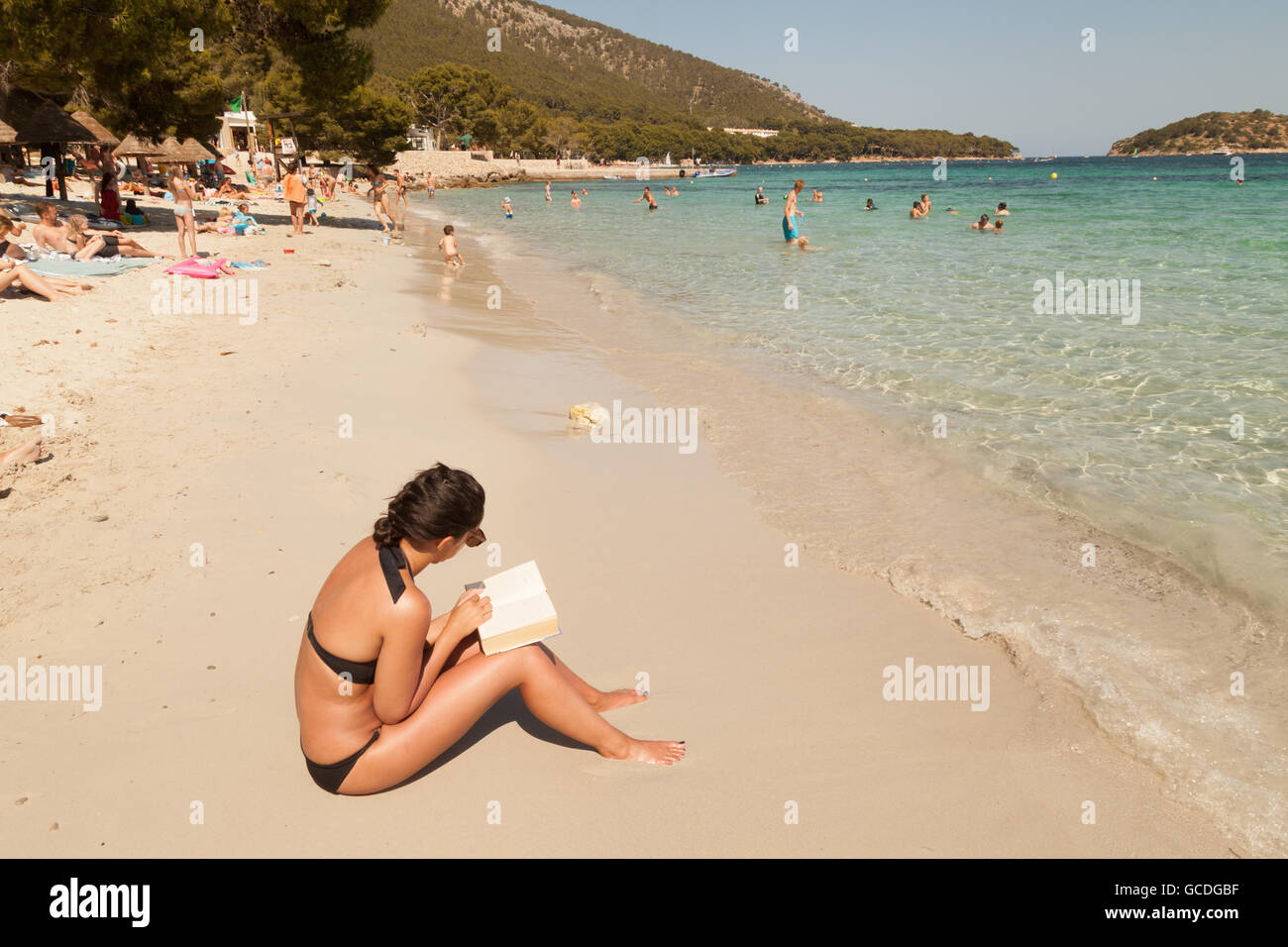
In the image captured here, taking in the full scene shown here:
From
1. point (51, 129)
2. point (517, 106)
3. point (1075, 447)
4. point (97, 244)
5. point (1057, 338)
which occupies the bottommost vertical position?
point (1075, 447)

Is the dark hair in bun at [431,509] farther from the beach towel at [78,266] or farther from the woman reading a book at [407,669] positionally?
the beach towel at [78,266]

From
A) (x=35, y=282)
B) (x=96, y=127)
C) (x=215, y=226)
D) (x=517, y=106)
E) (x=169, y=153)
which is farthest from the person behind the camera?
(x=517, y=106)

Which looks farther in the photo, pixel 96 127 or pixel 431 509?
pixel 96 127

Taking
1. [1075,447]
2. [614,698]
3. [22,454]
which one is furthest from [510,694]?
[1075,447]

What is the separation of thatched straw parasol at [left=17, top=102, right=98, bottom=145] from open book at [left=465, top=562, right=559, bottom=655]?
20.9 metres

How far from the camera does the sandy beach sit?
9.06 ft

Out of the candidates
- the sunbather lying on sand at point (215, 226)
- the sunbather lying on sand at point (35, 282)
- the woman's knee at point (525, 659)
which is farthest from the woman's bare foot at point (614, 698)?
the sunbather lying on sand at point (215, 226)

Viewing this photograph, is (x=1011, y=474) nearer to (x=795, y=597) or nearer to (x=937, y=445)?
(x=937, y=445)

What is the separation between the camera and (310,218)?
80.9ft

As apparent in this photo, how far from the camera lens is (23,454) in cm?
500

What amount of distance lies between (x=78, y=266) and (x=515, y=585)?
11810mm

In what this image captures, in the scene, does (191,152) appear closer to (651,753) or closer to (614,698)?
(614,698)

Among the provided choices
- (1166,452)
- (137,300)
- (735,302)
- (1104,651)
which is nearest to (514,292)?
(735,302)
